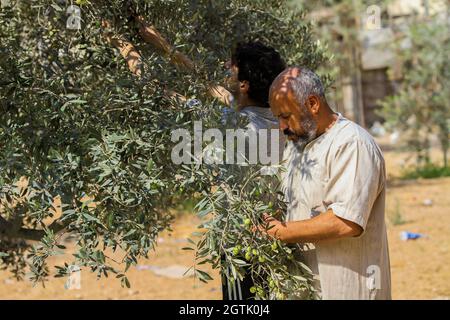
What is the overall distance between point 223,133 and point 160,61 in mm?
556

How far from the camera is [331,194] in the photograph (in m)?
3.07

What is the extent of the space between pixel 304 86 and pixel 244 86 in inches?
26.9

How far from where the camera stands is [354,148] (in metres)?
3.05

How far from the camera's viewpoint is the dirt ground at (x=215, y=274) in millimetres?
7867

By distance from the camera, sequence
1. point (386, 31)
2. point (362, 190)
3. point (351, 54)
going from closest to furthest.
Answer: point (362, 190), point (386, 31), point (351, 54)

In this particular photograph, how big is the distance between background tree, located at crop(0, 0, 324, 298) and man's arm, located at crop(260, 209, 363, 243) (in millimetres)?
91

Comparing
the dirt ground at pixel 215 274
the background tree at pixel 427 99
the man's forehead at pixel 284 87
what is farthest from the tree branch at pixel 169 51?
the background tree at pixel 427 99

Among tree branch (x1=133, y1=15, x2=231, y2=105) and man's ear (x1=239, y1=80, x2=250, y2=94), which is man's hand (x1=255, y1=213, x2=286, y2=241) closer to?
tree branch (x1=133, y1=15, x2=231, y2=105)

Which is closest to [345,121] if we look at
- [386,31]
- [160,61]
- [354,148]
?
[354,148]

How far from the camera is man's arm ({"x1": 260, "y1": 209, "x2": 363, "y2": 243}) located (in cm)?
303

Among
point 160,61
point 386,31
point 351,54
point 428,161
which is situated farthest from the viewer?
point 351,54

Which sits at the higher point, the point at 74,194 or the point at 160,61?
the point at 160,61
